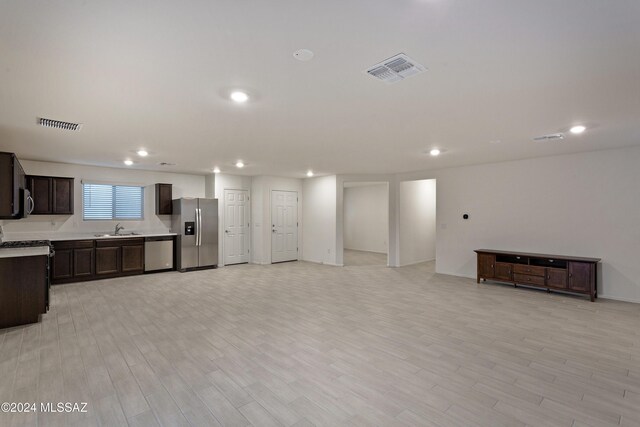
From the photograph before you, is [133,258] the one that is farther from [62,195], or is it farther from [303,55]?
[303,55]

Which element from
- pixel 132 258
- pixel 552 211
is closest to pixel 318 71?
pixel 552 211

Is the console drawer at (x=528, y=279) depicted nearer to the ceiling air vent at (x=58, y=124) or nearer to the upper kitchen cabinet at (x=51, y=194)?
the ceiling air vent at (x=58, y=124)

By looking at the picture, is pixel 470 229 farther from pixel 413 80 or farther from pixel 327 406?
pixel 327 406

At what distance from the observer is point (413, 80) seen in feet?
8.23

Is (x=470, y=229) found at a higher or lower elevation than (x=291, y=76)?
lower

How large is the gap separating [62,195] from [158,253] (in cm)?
225

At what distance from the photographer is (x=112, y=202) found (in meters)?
7.34

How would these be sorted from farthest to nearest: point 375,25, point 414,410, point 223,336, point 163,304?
point 163,304, point 223,336, point 414,410, point 375,25

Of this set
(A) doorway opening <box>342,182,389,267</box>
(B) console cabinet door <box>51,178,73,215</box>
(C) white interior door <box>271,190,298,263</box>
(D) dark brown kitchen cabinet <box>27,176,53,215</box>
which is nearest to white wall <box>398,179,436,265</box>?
(A) doorway opening <box>342,182,389,267</box>

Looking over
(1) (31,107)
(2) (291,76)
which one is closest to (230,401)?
(2) (291,76)

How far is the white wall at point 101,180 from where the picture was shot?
20.9 ft

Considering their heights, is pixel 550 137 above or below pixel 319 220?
above

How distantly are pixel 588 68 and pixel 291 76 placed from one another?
7.45 feet

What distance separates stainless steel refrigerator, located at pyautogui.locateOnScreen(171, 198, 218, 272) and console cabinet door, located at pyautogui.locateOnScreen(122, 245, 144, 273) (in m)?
0.83
